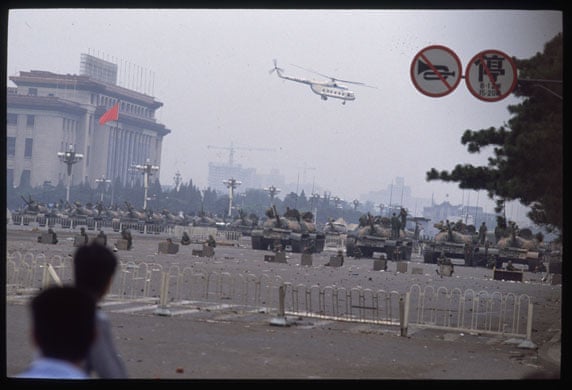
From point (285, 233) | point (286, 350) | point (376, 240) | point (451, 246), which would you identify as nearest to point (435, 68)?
point (286, 350)

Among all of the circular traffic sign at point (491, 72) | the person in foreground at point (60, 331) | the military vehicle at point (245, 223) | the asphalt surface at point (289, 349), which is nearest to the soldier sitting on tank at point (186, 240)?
the military vehicle at point (245, 223)

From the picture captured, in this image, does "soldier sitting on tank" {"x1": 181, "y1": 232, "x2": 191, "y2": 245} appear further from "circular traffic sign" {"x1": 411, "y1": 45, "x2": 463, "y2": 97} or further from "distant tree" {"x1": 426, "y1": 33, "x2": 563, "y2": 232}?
"circular traffic sign" {"x1": 411, "y1": 45, "x2": 463, "y2": 97}

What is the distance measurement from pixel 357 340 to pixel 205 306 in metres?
4.45

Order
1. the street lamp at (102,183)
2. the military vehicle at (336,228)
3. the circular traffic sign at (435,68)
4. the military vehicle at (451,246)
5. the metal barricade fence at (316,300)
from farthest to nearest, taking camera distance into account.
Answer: the military vehicle at (336,228) → the military vehicle at (451,246) → the street lamp at (102,183) → the metal barricade fence at (316,300) → the circular traffic sign at (435,68)

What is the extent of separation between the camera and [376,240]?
157ft

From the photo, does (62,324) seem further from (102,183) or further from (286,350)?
(102,183)

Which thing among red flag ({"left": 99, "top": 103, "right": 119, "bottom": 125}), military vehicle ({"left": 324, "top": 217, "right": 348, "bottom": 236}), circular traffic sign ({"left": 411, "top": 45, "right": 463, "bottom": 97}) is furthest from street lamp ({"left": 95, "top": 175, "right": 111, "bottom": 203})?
military vehicle ({"left": 324, "top": 217, "right": 348, "bottom": 236})

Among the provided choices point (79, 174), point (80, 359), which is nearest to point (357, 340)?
point (79, 174)

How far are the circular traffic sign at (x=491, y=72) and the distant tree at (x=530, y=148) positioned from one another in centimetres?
62

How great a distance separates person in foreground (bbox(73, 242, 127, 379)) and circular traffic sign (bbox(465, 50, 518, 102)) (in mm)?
6884

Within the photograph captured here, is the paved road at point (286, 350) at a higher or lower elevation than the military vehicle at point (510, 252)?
lower

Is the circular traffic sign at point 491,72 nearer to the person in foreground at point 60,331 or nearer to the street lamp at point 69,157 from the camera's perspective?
the person in foreground at point 60,331

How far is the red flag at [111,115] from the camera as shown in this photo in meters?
16.9
